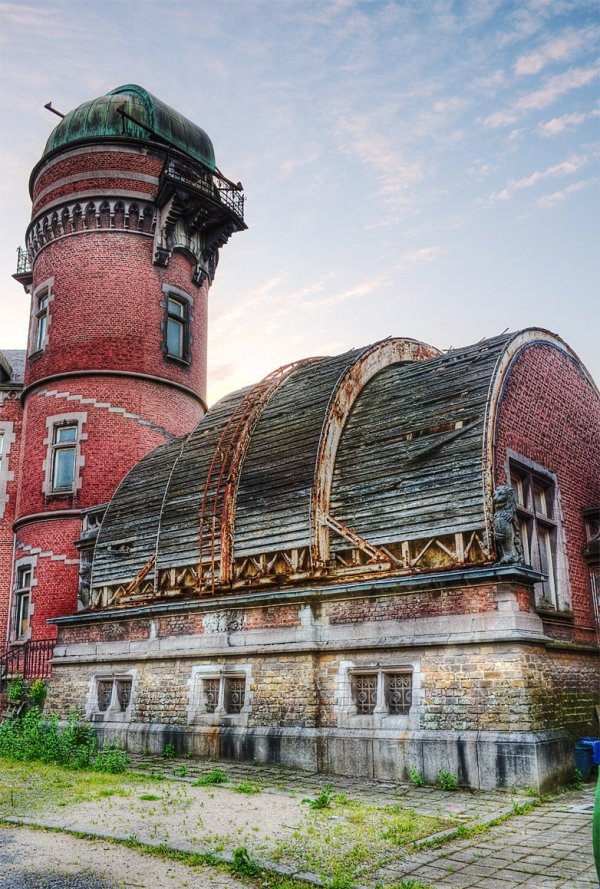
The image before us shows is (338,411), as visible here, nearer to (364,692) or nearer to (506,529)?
(506,529)

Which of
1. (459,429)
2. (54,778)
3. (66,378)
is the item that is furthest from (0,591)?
Result: (459,429)

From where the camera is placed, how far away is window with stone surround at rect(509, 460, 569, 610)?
13.7 m

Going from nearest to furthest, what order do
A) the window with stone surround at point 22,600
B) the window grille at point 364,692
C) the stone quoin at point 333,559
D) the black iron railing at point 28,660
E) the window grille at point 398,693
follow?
1. the stone quoin at point 333,559
2. the window grille at point 398,693
3. the window grille at point 364,692
4. the black iron railing at point 28,660
5. the window with stone surround at point 22,600

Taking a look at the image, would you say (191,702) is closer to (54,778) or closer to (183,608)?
(183,608)

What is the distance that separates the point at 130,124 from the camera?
24578mm

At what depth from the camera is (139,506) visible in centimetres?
1831

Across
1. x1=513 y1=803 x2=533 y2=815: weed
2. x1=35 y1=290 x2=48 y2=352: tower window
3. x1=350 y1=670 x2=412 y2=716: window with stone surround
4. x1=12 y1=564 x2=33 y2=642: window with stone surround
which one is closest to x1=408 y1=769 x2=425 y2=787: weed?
x1=350 y1=670 x2=412 y2=716: window with stone surround

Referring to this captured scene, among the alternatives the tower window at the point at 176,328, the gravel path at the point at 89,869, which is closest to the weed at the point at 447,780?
the gravel path at the point at 89,869

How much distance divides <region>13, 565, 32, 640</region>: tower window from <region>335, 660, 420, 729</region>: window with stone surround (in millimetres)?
12420

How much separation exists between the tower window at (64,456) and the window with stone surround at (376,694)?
12251 mm

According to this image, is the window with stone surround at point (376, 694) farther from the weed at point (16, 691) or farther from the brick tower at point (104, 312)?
the brick tower at point (104, 312)

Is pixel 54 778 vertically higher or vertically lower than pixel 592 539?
lower

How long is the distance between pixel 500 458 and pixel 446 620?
2.90 m

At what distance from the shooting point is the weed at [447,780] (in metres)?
10.6
